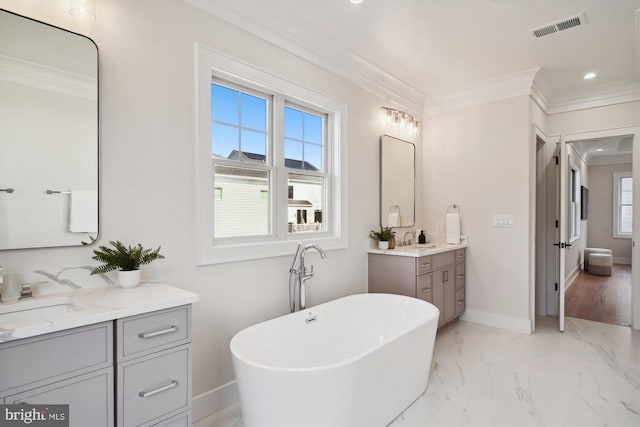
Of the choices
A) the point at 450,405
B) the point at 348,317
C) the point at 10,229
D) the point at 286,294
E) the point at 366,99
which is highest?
the point at 366,99

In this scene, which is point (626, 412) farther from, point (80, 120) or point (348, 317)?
point (80, 120)

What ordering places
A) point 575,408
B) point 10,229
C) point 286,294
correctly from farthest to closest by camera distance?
point 286,294
point 575,408
point 10,229

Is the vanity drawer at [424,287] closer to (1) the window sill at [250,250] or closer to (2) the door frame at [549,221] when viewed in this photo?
(1) the window sill at [250,250]

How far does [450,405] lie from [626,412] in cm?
107

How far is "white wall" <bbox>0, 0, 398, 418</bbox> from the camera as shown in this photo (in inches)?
67.9

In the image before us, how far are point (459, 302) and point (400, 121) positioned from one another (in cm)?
211

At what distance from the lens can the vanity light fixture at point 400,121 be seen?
3666 millimetres

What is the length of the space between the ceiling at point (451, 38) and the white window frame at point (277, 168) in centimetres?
30

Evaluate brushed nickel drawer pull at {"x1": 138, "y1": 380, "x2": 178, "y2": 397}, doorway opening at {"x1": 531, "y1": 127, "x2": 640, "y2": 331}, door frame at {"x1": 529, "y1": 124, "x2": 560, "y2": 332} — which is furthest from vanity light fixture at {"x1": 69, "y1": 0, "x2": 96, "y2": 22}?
door frame at {"x1": 529, "y1": 124, "x2": 560, "y2": 332}

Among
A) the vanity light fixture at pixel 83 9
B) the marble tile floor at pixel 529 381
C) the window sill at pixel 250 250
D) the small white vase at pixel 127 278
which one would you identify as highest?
the vanity light fixture at pixel 83 9

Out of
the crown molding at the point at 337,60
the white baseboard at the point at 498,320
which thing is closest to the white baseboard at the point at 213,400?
the crown molding at the point at 337,60

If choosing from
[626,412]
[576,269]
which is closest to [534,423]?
[626,412]

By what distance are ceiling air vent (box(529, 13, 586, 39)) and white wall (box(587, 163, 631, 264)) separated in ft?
23.8

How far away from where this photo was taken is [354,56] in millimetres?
3062
